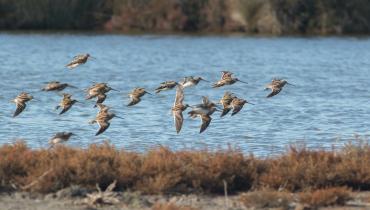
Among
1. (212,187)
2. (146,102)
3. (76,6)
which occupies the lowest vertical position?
(76,6)

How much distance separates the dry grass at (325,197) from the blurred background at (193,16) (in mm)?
47253

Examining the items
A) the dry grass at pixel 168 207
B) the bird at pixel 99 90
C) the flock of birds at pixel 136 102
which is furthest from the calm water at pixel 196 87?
the dry grass at pixel 168 207

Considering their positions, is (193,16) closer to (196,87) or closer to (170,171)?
(196,87)

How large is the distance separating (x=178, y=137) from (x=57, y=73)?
56.9 feet

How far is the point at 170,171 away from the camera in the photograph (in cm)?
1326

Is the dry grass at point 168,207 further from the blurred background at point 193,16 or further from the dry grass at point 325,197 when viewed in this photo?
the blurred background at point 193,16

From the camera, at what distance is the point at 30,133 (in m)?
20.7

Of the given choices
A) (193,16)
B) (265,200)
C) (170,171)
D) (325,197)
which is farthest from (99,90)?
(193,16)

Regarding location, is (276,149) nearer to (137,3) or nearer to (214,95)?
(214,95)

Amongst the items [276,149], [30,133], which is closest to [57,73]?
[30,133]

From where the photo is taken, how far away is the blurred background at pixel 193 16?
198 ft

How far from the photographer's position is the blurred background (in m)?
60.2

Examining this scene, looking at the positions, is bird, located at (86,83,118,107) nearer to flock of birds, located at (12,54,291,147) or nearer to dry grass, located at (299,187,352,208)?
flock of birds, located at (12,54,291,147)

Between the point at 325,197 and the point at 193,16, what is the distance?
165 feet
